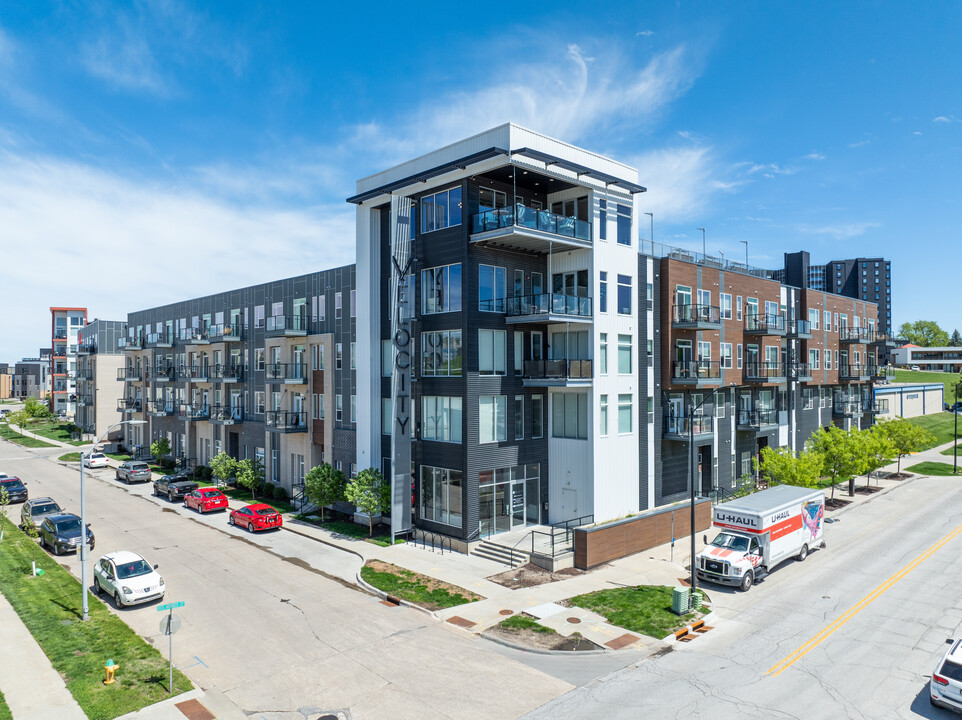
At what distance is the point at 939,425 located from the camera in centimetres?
7906

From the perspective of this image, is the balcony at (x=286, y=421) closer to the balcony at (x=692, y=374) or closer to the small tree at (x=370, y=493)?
the small tree at (x=370, y=493)

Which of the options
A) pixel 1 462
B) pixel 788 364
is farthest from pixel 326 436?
pixel 1 462

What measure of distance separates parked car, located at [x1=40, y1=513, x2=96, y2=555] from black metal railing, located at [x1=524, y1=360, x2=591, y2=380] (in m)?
23.4

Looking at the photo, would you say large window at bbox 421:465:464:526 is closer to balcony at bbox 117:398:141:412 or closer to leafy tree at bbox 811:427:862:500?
leafy tree at bbox 811:427:862:500

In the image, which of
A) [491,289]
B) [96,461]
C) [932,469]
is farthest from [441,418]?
[932,469]

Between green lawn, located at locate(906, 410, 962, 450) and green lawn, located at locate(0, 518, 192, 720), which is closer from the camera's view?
green lawn, located at locate(0, 518, 192, 720)

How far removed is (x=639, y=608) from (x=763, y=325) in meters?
28.2

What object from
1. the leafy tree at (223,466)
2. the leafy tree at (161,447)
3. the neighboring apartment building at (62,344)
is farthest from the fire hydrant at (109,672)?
the neighboring apartment building at (62,344)

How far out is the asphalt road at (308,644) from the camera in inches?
619

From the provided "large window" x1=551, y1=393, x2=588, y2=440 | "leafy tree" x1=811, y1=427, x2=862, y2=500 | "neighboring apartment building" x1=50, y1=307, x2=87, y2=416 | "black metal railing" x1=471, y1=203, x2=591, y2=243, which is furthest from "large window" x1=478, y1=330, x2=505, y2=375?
"neighboring apartment building" x1=50, y1=307, x2=87, y2=416

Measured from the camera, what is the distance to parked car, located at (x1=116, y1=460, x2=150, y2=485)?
50219 millimetres

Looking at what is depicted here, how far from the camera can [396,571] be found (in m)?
26.1

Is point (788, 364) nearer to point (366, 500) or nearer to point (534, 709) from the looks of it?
point (366, 500)

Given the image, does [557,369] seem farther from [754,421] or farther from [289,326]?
[289,326]
